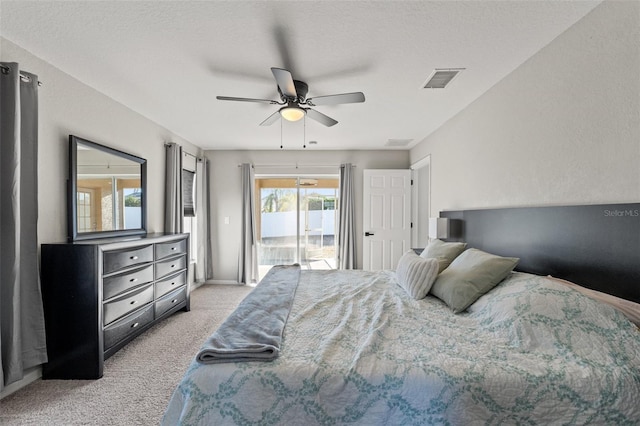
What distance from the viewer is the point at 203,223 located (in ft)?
15.7

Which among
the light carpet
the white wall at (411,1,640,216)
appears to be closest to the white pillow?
the white wall at (411,1,640,216)

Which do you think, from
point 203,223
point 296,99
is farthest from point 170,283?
point 296,99

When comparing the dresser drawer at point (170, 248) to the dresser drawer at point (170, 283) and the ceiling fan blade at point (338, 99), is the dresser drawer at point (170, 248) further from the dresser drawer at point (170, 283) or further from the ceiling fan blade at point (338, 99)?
the ceiling fan blade at point (338, 99)

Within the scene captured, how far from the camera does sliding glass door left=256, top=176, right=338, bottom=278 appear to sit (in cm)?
517

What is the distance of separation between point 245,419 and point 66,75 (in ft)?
9.78

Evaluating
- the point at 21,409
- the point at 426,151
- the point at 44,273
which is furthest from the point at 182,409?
the point at 426,151

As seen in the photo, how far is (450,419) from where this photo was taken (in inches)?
40.4

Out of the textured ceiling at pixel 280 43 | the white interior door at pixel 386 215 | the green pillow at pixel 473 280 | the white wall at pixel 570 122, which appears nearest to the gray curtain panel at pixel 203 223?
the textured ceiling at pixel 280 43

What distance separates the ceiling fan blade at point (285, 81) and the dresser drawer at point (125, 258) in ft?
6.29

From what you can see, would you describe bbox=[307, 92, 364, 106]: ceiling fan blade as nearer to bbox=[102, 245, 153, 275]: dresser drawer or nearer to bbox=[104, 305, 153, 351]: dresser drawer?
bbox=[102, 245, 153, 275]: dresser drawer

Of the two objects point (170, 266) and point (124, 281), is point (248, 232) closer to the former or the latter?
point (170, 266)

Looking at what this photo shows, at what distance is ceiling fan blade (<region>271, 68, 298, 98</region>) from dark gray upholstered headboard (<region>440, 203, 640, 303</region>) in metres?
1.97

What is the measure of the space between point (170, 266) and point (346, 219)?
288 cm

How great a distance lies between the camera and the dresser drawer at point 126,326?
7.32 feet
